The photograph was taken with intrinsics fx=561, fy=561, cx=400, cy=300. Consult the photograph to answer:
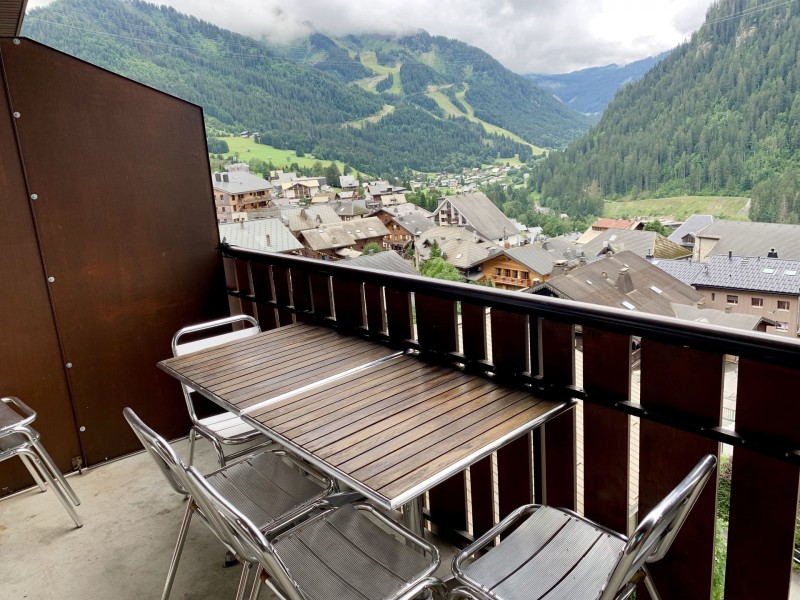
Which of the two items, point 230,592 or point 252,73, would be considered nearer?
point 230,592

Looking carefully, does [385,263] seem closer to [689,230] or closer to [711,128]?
[689,230]

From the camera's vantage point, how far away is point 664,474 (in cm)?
166

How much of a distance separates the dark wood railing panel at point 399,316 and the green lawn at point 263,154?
4.89ft

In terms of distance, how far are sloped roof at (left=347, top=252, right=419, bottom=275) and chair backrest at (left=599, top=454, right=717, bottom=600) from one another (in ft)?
5.05

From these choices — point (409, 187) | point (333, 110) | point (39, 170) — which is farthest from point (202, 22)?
point (409, 187)

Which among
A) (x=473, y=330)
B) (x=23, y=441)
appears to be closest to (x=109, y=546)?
(x=23, y=441)

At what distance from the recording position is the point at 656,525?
43.3 inches

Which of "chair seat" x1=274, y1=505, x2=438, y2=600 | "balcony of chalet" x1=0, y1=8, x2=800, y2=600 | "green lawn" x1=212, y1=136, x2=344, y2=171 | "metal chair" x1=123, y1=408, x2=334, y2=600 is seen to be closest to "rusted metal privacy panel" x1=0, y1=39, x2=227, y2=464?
"balcony of chalet" x1=0, y1=8, x2=800, y2=600

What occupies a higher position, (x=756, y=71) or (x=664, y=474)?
(x=756, y=71)

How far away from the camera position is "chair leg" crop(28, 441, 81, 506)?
2.63 metres

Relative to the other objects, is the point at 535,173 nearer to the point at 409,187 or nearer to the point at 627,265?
the point at 409,187

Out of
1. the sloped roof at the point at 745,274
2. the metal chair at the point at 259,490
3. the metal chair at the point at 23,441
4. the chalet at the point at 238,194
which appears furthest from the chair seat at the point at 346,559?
the chalet at the point at 238,194

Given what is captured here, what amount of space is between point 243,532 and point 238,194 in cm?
270

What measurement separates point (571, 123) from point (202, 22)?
2.99m
